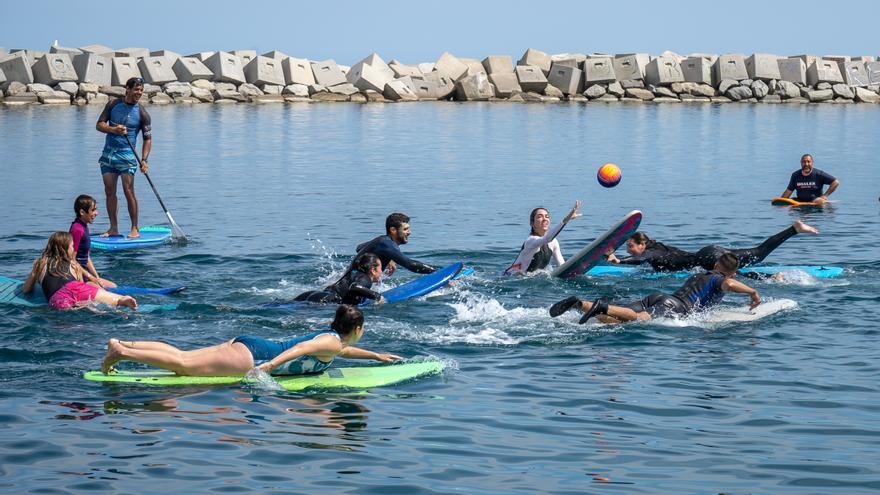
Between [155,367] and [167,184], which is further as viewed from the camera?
[167,184]

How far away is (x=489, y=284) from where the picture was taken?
1678 cm

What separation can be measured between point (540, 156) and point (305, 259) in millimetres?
22008

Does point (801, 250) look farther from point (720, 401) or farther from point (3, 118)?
point (3, 118)

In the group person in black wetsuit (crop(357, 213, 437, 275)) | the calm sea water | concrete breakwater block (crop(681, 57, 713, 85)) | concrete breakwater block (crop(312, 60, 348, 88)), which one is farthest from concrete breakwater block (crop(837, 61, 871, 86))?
person in black wetsuit (crop(357, 213, 437, 275))

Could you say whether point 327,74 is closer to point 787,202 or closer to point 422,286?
point 787,202

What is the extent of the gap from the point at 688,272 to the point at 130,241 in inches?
362

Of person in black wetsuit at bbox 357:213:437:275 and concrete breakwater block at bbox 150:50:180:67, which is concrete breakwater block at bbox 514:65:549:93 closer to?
concrete breakwater block at bbox 150:50:180:67

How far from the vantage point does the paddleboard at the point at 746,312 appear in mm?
14156

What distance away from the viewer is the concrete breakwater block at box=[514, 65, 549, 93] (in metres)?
73.1

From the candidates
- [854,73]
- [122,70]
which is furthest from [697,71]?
[122,70]

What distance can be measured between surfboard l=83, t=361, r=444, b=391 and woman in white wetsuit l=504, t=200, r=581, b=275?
206 inches

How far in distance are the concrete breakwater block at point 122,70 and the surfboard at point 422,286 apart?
5082 centimetres

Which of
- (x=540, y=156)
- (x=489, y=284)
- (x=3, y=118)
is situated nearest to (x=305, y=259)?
(x=489, y=284)

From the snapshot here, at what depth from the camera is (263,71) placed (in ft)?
227
